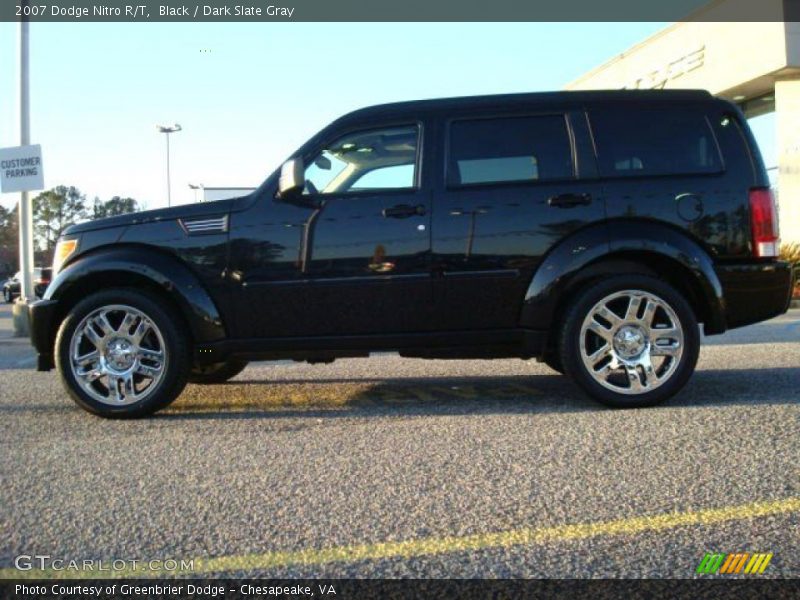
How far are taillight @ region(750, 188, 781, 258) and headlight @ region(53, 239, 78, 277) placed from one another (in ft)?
14.6

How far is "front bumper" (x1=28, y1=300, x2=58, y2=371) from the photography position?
16.0 ft

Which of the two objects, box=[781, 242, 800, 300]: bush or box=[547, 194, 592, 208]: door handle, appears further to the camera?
box=[781, 242, 800, 300]: bush

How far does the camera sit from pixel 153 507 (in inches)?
121

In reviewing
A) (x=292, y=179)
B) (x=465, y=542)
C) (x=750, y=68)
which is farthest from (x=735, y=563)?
(x=750, y=68)

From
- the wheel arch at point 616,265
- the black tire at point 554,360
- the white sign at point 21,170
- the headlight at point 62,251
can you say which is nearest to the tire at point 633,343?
the wheel arch at point 616,265

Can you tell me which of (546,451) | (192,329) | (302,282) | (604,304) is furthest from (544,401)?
(192,329)

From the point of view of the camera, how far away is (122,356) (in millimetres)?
4812

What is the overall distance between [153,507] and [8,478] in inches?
37.6

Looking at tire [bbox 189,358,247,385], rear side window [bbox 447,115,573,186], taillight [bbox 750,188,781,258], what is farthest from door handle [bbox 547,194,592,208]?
tire [bbox 189,358,247,385]

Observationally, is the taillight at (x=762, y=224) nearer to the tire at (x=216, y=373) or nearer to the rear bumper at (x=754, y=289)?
the rear bumper at (x=754, y=289)

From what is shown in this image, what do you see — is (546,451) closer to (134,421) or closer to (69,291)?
(134,421)

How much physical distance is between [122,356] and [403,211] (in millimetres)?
2074

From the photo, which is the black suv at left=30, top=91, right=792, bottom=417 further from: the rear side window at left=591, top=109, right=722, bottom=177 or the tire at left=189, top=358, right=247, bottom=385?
the tire at left=189, top=358, right=247, bottom=385

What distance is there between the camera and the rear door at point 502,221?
472 centimetres
